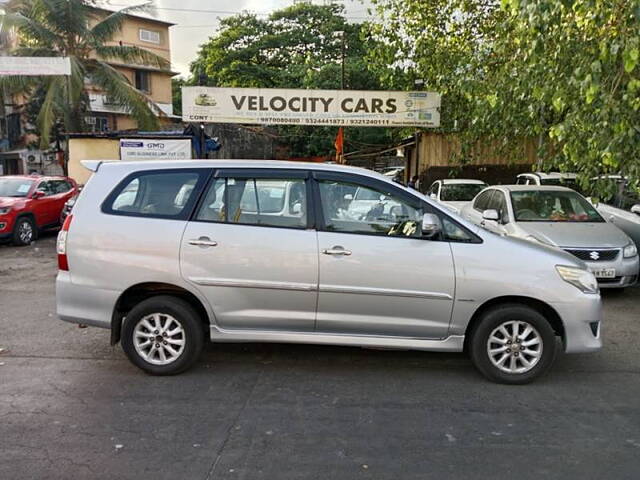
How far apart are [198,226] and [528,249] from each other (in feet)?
8.97

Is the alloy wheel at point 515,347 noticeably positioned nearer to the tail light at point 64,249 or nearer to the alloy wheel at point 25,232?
the tail light at point 64,249

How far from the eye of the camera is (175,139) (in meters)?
15.0

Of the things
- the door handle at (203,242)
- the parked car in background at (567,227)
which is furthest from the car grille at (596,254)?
the door handle at (203,242)

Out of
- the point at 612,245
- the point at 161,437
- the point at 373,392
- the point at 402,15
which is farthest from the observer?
the point at 402,15

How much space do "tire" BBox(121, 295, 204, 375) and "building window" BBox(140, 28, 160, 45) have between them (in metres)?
42.7

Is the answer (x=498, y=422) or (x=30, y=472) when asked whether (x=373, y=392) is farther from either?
(x=30, y=472)

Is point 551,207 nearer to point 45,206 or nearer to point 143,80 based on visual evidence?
point 45,206

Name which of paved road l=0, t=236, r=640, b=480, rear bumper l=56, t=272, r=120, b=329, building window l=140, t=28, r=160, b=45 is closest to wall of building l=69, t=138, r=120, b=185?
paved road l=0, t=236, r=640, b=480

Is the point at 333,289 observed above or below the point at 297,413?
above

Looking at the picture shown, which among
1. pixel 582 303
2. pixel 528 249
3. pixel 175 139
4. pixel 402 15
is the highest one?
pixel 402 15

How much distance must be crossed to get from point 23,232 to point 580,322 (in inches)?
452

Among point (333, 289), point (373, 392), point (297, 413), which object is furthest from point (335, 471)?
point (333, 289)

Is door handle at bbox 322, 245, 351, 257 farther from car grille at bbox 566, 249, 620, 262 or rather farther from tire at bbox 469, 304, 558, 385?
car grille at bbox 566, 249, 620, 262

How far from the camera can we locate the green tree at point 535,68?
5.21 m
